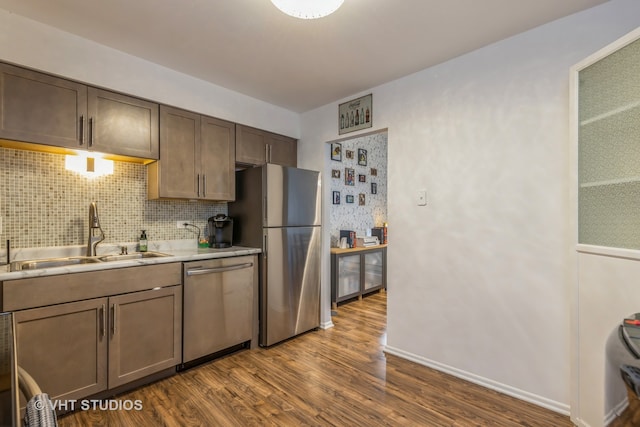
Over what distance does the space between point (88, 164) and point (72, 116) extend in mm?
441

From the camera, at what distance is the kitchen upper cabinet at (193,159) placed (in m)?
2.54

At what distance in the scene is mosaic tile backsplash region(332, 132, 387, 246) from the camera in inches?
187

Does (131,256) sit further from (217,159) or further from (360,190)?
(360,190)

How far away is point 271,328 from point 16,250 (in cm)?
197

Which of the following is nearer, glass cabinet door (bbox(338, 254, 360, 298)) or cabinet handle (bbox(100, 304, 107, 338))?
cabinet handle (bbox(100, 304, 107, 338))

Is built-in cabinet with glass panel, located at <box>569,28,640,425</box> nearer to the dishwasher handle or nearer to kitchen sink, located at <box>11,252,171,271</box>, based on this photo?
the dishwasher handle

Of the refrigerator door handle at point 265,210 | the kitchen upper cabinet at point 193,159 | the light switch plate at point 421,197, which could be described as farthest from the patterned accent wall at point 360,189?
the light switch plate at point 421,197

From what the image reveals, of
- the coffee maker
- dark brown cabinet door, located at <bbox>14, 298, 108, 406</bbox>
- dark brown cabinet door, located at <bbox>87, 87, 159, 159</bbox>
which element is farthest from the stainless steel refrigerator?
dark brown cabinet door, located at <bbox>14, 298, 108, 406</bbox>

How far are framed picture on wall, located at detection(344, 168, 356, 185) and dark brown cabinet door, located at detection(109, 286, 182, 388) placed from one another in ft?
10.4

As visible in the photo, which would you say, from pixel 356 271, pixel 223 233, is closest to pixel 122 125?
pixel 223 233

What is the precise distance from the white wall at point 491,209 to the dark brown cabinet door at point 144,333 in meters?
1.78

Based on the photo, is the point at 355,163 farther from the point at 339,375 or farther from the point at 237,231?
the point at 339,375

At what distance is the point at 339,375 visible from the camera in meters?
2.34

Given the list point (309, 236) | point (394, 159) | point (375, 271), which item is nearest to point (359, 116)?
point (394, 159)
